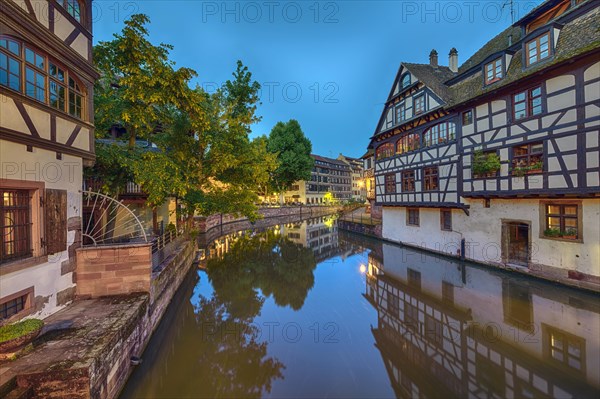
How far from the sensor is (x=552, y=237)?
39.0 ft

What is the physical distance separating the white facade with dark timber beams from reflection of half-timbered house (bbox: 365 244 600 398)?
222 centimetres

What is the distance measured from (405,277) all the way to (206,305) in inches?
389

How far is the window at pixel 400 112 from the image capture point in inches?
808

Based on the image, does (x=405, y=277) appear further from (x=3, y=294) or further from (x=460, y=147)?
(x=3, y=294)

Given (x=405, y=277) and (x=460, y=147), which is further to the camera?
(x=460, y=147)

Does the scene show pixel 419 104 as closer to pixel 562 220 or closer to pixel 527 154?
pixel 527 154

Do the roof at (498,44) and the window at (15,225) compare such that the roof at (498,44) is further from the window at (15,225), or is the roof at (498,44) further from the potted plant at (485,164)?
the window at (15,225)

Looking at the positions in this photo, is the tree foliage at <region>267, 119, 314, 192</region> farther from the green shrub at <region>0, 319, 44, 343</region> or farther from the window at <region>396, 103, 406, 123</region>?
the green shrub at <region>0, 319, 44, 343</region>

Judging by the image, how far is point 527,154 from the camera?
12539 millimetres

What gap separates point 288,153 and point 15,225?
41.9 m

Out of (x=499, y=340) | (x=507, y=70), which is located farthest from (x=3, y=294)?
(x=507, y=70)

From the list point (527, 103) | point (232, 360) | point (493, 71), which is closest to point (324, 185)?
point (493, 71)

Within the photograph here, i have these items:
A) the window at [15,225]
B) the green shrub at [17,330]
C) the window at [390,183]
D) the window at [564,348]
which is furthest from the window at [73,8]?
the window at [390,183]

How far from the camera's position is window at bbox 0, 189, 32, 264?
20.0ft
